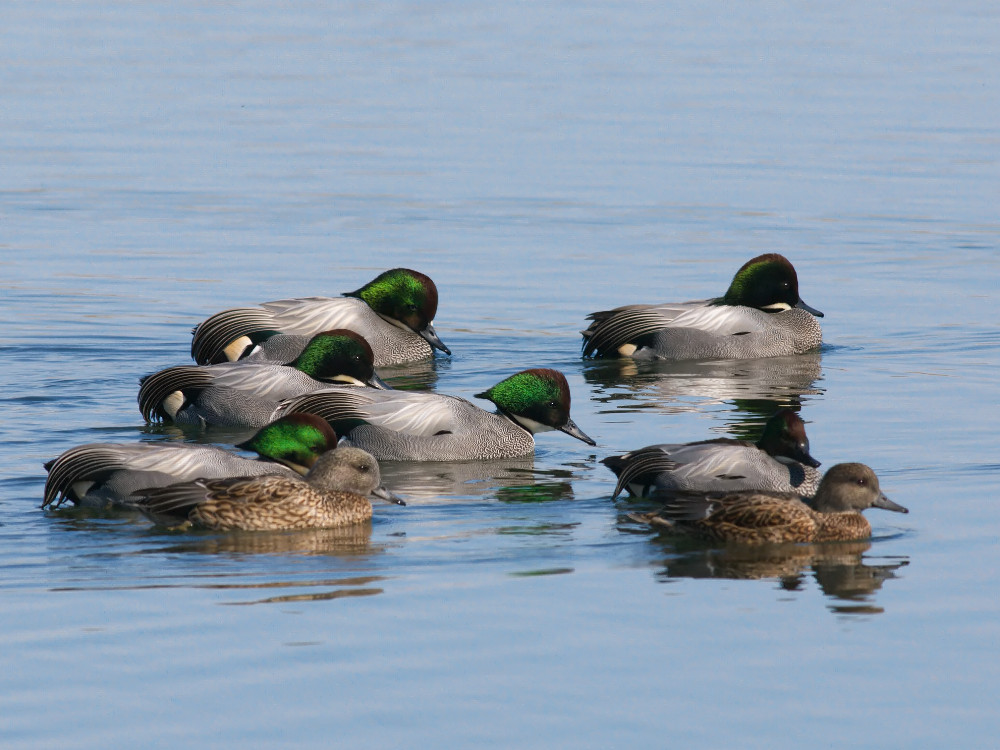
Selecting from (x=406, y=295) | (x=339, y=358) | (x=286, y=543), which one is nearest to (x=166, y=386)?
(x=339, y=358)

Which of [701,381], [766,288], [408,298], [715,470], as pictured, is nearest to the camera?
[715,470]

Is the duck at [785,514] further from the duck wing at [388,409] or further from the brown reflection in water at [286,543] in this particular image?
the duck wing at [388,409]

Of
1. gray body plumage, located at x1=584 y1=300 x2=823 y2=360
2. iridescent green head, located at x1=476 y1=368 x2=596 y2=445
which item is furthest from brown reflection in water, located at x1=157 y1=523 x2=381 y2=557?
gray body plumage, located at x1=584 y1=300 x2=823 y2=360

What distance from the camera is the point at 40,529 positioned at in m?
9.79

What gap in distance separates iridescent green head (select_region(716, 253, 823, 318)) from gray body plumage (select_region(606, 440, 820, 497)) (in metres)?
5.91

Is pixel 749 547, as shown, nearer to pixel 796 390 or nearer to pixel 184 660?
pixel 184 660

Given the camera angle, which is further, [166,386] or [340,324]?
[340,324]

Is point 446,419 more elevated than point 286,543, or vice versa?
point 446,419

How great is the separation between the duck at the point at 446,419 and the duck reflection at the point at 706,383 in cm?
144

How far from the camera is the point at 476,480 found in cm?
1164

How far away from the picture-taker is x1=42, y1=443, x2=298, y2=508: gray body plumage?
10094mm

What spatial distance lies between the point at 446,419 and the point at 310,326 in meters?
3.52

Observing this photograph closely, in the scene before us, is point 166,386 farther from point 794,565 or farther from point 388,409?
point 794,565

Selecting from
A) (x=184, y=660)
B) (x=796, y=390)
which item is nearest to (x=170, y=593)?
(x=184, y=660)
